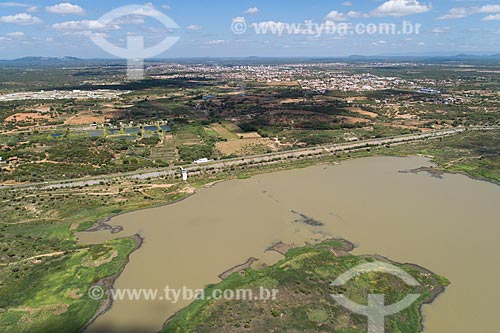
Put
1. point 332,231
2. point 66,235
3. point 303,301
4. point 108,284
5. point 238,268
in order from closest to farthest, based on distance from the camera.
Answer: point 303,301
point 108,284
point 238,268
point 66,235
point 332,231

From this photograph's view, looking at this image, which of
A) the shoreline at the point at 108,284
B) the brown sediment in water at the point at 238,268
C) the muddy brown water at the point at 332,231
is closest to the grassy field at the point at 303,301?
the brown sediment in water at the point at 238,268

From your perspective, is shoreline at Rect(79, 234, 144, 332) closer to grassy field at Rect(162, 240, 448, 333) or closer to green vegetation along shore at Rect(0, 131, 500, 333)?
green vegetation along shore at Rect(0, 131, 500, 333)

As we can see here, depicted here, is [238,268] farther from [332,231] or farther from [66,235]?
[66,235]

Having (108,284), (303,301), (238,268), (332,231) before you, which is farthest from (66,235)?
(332,231)

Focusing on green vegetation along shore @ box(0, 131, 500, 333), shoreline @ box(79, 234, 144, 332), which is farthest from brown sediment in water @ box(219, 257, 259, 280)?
green vegetation along shore @ box(0, 131, 500, 333)

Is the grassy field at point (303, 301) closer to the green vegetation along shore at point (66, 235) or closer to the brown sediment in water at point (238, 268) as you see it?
the brown sediment in water at point (238, 268)

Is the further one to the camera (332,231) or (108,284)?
(332,231)
